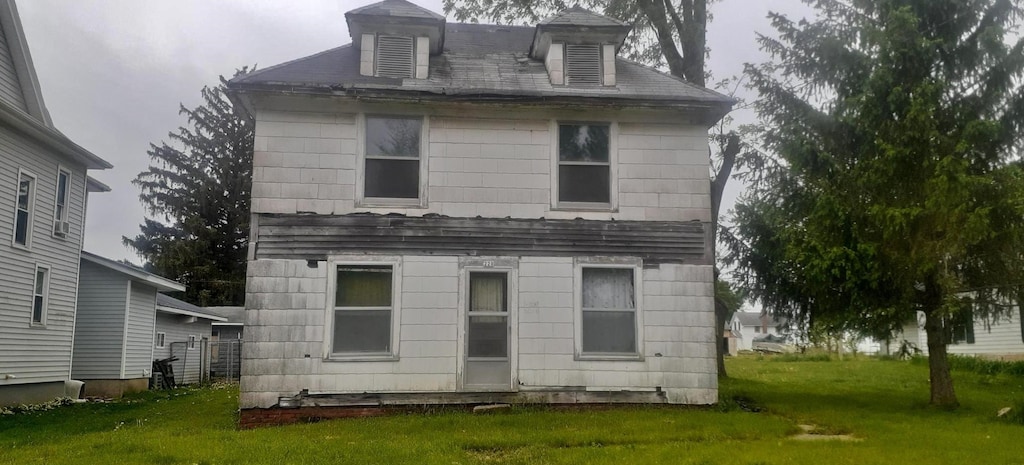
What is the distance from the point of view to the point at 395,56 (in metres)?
13.3

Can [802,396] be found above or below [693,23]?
below

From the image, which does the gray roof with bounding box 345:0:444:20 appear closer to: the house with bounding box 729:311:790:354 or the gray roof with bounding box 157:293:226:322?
Result: the gray roof with bounding box 157:293:226:322

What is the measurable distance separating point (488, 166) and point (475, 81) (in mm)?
1508

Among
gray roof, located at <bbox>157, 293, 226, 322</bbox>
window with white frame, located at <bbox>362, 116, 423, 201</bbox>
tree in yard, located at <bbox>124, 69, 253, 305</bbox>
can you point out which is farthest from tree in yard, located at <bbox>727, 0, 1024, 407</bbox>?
tree in yard, located at <bbox>124, 69, 253, 305</bbox>

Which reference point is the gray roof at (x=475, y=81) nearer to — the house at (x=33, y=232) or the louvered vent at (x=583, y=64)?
the louvered vent at (x=583, y=64)

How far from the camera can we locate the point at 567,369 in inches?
484

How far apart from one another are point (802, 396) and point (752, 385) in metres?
2.91

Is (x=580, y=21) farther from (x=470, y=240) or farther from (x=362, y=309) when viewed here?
(x=362, y=309)

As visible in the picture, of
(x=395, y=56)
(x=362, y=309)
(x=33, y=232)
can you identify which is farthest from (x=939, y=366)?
(x=33, y=232)

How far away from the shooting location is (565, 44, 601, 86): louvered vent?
13.5 m

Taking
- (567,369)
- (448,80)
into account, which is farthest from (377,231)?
(567,369)

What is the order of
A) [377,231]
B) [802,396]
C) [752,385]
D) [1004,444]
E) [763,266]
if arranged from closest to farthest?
[1004,444], [377,231], [802,396], [763,266], [752,385]

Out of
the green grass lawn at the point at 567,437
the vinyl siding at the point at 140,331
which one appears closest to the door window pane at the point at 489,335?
the green grass lawn at the point at 567,437

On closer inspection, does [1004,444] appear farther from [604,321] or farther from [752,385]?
[752,385]
